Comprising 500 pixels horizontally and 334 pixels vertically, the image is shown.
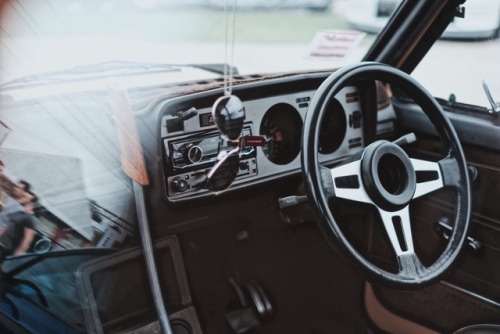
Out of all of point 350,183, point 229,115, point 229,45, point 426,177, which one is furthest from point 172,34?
point 426,177

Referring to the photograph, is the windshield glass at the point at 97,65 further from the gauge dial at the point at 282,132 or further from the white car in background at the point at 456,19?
the gauge dial at the point at 282,132

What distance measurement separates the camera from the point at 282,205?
1.85m

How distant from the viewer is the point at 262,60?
2.60 m

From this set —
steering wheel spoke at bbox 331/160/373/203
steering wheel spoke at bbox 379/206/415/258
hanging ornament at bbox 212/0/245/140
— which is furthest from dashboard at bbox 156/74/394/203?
steering wheel spoke at bbox 379/206/415/258

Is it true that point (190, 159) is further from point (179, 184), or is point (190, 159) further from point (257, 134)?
point (257, 134)

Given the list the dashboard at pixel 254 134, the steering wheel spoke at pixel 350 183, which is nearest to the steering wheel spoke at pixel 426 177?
the steering wheel spoke at pixel 350 183

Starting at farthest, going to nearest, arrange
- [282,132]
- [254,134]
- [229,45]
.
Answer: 1. [229,45]
2. [282,132]
3. [254,134]

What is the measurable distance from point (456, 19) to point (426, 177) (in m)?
0.75

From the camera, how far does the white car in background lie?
2.10 meters

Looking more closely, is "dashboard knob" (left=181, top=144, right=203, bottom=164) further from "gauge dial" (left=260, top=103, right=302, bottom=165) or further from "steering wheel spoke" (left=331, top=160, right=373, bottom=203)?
"steering wheel spoke" (left=331, top=160, right=373, bottom=203)

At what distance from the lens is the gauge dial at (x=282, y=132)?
2.18 metres

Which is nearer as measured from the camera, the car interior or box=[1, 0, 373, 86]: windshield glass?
box=[1, 0, 373, 86]: windshield glass

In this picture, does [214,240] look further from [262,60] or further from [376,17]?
[376,17]

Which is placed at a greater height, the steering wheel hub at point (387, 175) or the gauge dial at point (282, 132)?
the gauge dial at point (282, 132)
